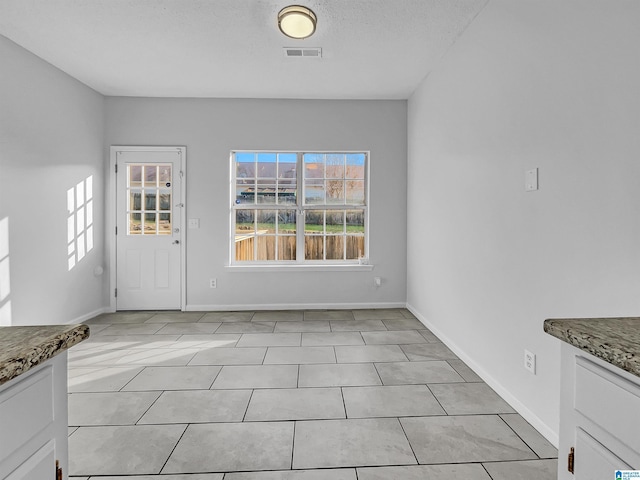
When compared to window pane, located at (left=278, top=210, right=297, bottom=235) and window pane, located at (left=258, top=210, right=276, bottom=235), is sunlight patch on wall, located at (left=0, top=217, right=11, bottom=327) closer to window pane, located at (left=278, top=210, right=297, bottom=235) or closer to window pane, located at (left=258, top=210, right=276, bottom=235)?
window pane, located at (left=258, top=210, right=276, bottom=235)

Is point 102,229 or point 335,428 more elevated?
point 102,229

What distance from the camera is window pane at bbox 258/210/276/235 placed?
4.64 m

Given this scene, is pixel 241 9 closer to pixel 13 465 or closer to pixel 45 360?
pixel 45 360

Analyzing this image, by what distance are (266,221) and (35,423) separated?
391 centimetres

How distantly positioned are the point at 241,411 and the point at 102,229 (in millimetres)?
3357

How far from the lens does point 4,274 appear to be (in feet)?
9.77

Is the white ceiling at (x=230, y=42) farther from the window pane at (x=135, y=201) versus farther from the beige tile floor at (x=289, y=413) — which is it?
the beige tile floor at (x=289, y=413)

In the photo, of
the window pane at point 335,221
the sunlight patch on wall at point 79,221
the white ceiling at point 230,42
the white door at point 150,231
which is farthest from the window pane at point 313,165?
the sunlight patch on wall at point 79,221

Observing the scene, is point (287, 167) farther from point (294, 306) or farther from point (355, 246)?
point (294, 306)

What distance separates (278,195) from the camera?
465cm

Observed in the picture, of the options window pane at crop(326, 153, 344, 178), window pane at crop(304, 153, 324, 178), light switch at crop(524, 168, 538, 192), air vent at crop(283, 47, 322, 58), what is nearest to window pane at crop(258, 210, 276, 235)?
window pane at crop(304, 153, 324, 178)

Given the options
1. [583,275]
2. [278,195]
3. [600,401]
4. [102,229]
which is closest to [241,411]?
[600,401]

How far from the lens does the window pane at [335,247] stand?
4.71 meters

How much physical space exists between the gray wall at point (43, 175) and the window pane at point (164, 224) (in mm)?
714
